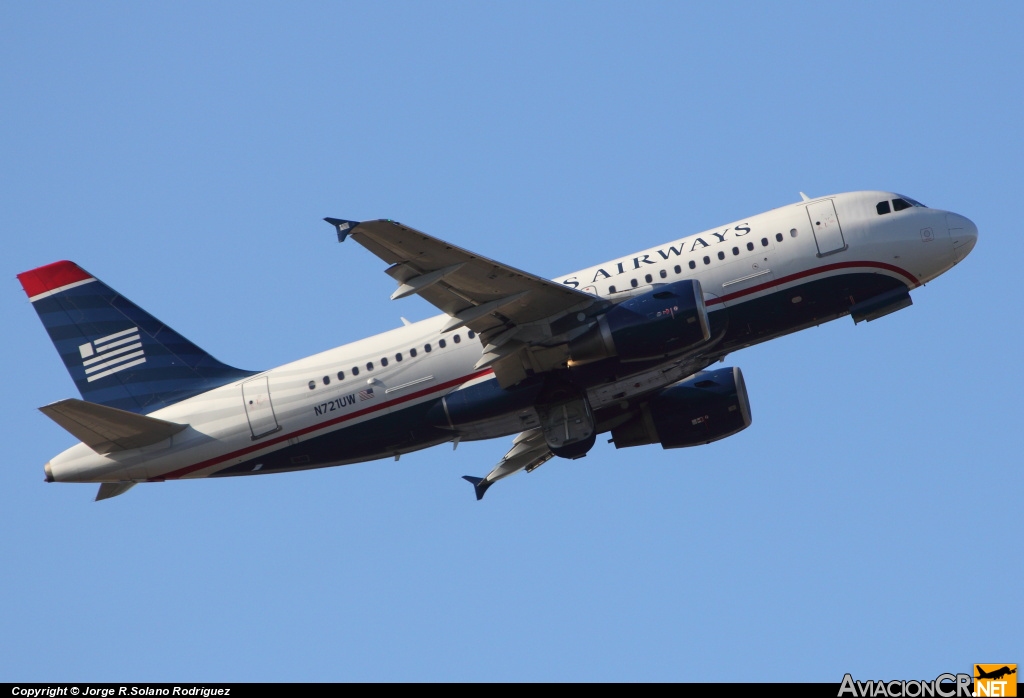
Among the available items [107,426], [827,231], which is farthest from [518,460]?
[107,426]

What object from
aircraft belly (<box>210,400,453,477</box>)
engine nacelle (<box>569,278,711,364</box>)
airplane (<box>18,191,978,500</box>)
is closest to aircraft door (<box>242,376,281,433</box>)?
airplane (<box>18,191,978,500</box>)

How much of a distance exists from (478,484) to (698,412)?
27.9ft

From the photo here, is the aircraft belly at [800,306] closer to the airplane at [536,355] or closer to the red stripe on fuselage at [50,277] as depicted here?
the airplane at [536,355]

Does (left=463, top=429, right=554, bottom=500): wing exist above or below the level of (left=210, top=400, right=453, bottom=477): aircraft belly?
below

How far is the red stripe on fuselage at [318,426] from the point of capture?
138 feet

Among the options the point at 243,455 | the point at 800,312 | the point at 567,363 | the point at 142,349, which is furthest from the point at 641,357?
the point at 142,349

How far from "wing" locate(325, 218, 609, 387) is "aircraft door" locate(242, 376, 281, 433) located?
7.15 meters

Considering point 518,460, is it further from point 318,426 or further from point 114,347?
point 114,347

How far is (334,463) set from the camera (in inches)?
1703

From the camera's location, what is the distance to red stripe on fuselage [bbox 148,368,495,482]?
42.1 metres

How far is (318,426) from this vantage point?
42562mm

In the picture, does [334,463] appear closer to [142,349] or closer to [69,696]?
[142,349]

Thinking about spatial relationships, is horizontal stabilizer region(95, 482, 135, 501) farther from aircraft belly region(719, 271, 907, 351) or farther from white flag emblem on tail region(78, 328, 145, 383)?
aircraft belly region(719, 271, 907, 351)

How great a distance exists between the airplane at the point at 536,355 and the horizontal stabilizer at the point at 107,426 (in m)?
0.06
